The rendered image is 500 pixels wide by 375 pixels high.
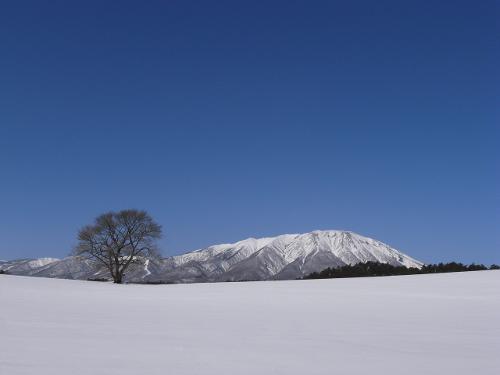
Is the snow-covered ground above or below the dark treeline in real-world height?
below

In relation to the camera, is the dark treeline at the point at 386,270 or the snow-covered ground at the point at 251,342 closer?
the snow-covered ground at the point at 251,342

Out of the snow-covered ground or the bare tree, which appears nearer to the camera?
the snow-covered ground

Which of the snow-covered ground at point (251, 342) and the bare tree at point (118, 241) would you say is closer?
the snow-covered ground at point (251, 342)

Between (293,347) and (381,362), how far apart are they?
171 centimetres

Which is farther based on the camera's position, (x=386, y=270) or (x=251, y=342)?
(x=386, y=270)

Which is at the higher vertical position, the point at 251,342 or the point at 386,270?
the point at 386,270

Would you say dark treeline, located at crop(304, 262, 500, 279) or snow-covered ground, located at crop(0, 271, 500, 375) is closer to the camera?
snow-covered ground, located at crop(0, 271, 500, 375)

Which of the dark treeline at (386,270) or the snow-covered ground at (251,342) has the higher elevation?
the dark treeline at (386,270)

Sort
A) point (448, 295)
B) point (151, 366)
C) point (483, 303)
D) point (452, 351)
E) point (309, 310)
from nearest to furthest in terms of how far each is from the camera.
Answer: point (151, 366) < point (452, 351) < point (309, 310) < point (483, 303) < point (448, 295)

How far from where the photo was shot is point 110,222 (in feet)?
175

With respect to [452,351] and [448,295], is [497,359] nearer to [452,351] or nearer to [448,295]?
[452,351]

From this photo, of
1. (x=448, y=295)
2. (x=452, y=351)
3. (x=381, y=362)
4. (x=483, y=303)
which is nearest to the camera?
(x=381, y=362)

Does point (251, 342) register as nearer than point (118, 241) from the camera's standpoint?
Yes

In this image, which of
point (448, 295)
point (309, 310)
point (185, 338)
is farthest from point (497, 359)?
point (448, 295)
